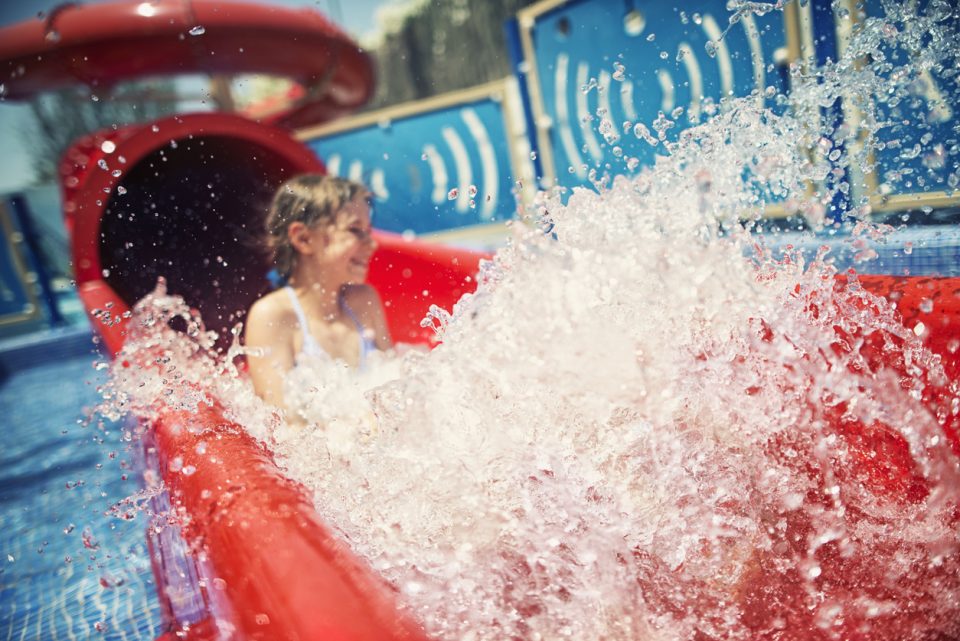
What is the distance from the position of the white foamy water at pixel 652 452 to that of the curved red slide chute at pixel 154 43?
2932 mm

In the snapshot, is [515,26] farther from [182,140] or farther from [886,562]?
[886,562]

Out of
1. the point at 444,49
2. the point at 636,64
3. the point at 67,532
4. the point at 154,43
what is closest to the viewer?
the point at 67,532

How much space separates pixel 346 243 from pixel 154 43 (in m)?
2.51

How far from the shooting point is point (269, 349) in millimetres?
1844

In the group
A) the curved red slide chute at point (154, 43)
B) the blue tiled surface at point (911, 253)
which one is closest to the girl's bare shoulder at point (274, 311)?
the blue tiled surface at point (911, 253)

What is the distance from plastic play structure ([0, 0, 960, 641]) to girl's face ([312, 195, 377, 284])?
0.34 meters

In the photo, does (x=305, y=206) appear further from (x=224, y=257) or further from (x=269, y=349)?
(x=224, y=257)

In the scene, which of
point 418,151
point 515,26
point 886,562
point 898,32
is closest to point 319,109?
point 418,151

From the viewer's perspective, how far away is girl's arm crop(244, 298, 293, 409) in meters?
1.79

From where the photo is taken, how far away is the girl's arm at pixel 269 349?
70.6 inches

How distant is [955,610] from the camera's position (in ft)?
3.12

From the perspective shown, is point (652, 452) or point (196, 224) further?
point (196, 224)

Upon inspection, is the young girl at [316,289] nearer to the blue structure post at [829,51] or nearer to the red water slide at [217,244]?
the red water slide at [217,244]

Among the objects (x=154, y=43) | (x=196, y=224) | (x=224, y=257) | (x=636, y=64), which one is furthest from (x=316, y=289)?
(x=636, y=64)
